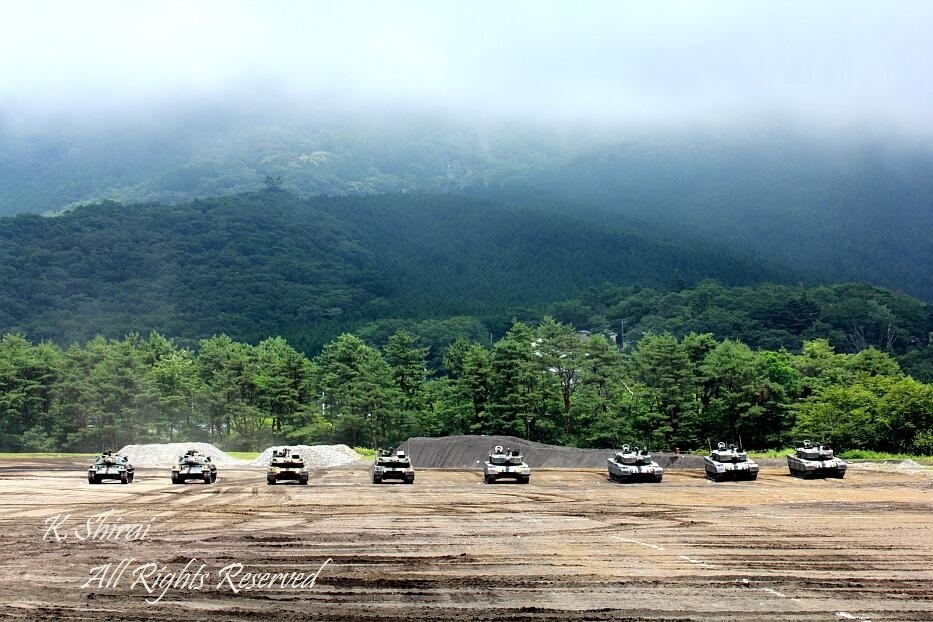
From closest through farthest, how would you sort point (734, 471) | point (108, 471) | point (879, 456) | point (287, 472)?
1. point (287, 472)
2. point (734, 471)
3. point (108, 471)
4. point (879, 456)

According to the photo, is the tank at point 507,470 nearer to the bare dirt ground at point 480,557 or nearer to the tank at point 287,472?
the tank at point 287,472

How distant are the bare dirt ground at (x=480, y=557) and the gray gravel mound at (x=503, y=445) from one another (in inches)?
1171

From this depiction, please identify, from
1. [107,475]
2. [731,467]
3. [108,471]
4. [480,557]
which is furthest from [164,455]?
Result: [480,557]

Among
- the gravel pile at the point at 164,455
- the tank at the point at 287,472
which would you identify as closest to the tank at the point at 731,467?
the tank at the point at 287,472

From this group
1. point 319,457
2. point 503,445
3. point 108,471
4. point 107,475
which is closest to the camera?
point 107,475

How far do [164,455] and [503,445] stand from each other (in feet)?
105

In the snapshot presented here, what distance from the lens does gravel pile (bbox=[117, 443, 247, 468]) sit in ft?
290

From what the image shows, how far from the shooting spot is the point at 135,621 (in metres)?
15.6

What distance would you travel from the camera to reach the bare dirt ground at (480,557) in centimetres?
1686

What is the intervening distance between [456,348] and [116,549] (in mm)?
108866

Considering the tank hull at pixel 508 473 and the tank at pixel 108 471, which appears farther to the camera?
the tank at pixel 108 471

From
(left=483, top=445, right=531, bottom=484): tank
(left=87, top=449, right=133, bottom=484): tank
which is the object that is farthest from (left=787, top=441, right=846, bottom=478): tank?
(left=87, top=449, right=133, bottom=484): tank

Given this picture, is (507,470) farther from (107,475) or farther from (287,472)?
(107,475)

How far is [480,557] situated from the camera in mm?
22656
